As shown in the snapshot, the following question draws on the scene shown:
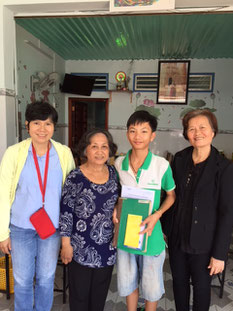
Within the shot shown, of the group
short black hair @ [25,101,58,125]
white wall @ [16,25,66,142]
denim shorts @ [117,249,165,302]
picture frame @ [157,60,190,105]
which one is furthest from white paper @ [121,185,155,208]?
picture frame @ [157,60,190,105]

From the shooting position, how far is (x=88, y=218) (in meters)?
1.34

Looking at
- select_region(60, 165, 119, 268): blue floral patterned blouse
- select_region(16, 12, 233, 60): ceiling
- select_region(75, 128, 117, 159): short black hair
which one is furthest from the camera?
select_region(16, 12, 233, 60): ceiling

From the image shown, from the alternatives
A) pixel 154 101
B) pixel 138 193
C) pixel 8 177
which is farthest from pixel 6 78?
pixel 154 101

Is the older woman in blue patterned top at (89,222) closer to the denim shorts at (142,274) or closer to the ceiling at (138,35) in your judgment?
the denim shorts at (142,274)

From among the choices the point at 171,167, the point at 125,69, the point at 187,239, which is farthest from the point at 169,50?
the point at 187,239

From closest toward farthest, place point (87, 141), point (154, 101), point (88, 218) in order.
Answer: point (88, 218)
point (87, 141)
point (154, 101)

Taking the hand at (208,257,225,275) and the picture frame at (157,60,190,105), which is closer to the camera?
the hand at (208,257,225,275)

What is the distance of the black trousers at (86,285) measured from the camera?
141 cm

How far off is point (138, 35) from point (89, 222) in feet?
12.8

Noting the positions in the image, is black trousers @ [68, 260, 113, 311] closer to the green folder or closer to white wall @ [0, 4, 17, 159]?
the green folder

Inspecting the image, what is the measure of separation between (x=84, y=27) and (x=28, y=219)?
3580 mm

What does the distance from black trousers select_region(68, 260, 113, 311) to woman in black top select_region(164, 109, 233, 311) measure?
481mm

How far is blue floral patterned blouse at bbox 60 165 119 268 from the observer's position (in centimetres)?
134

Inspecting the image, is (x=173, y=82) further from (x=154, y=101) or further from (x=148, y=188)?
(x=148, y=188)
